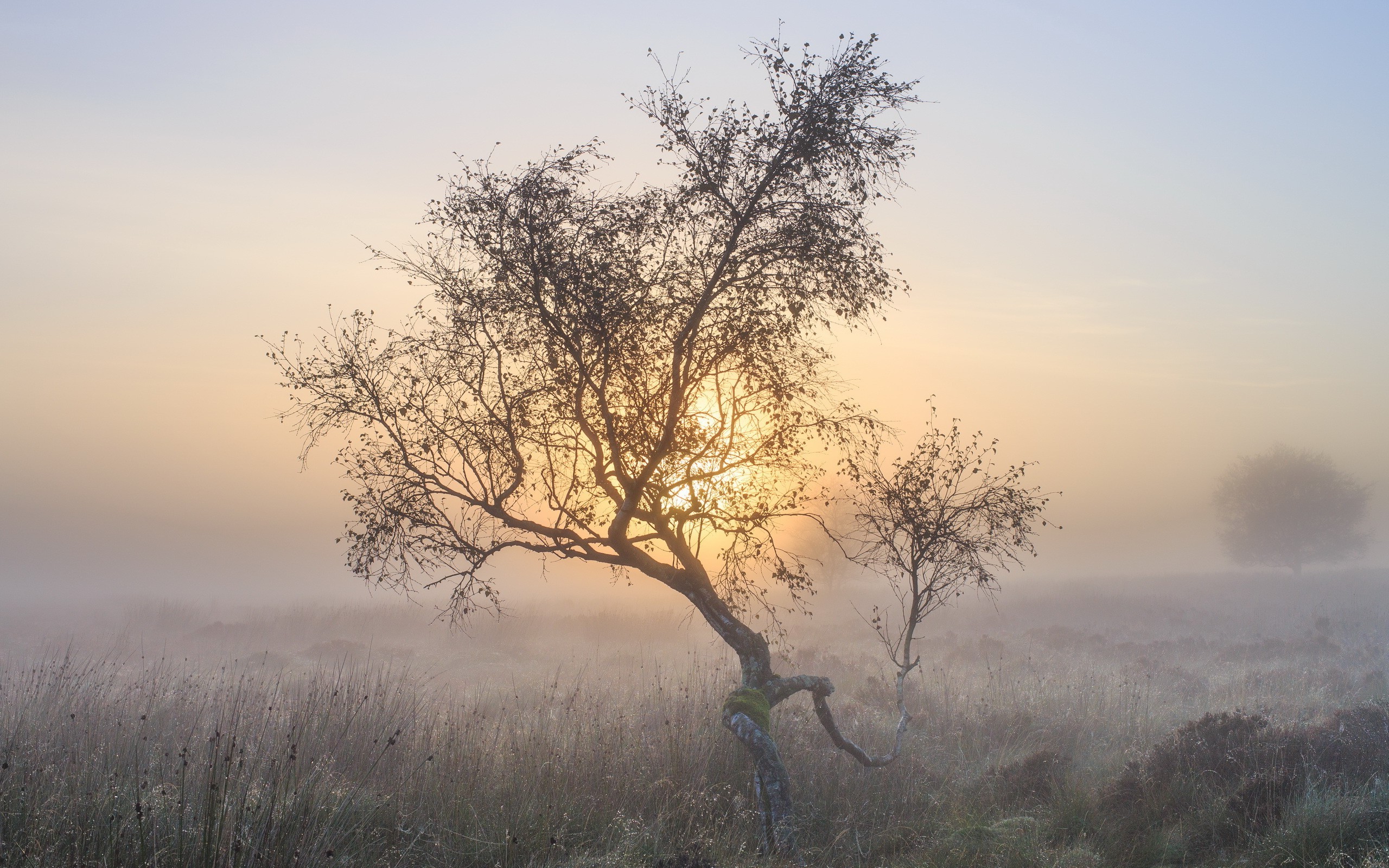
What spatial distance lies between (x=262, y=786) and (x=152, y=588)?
3008 inches

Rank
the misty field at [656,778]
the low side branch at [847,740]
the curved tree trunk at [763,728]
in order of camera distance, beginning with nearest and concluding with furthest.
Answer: the misty field at [656,778] < the curved tree trunk at [763,728] < the low side branch at [847,740]

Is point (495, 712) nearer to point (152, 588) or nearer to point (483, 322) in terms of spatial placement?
point (483, 322)

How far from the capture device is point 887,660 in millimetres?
24875

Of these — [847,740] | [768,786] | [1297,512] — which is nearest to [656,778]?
[768,786]

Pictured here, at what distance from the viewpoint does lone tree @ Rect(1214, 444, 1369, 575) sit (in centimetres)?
5544

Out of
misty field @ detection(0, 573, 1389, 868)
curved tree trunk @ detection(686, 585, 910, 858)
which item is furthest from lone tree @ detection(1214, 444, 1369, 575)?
curved tree trunk @ detection(686, 585, 910, 858)

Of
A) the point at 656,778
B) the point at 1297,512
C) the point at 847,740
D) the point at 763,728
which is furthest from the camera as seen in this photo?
the point at 1297,512

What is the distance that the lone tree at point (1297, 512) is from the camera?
182 feet

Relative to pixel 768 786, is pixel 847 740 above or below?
above

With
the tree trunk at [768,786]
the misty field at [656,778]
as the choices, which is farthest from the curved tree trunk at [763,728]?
the misty field at [656,778]

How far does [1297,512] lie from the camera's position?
5544 centimetres

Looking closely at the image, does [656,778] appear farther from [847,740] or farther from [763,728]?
[847,740]

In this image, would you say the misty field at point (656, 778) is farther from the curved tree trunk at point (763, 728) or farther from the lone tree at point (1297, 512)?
the lone tree at point (1297, 512)

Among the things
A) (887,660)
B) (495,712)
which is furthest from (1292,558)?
(495,712)
